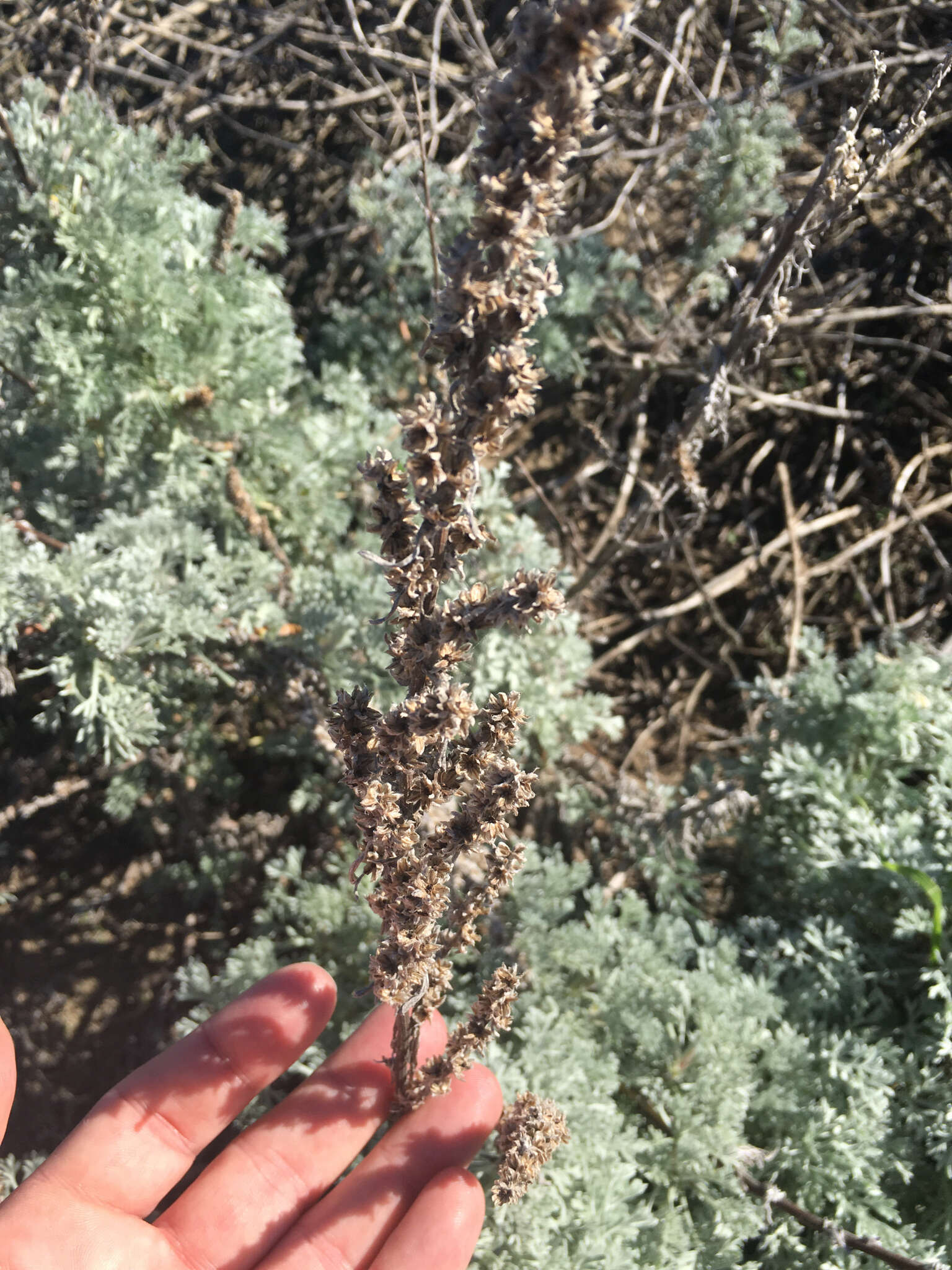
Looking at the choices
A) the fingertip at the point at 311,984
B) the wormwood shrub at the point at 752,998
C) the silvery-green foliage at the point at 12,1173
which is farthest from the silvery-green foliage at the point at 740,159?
the silvery-green foliage at the point at 12,1173

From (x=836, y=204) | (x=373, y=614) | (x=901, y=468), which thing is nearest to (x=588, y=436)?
(x=901, y=468)

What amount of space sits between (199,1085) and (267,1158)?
215 mm

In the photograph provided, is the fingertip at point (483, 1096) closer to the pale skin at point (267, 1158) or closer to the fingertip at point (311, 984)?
the pale skin at point (267, 1158)

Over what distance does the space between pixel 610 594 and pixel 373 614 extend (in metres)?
1.34

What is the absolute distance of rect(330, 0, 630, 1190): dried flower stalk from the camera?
0.93 metres

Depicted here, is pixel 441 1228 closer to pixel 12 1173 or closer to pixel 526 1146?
pixel 526 1146

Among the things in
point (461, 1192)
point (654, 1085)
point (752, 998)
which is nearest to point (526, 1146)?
point (461, 1192)

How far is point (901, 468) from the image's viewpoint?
3.47 m

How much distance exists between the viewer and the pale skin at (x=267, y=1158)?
1745mm

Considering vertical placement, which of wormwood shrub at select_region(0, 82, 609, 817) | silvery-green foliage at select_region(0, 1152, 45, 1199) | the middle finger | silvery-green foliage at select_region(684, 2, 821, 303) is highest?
silvery-green foliage at select_region(684, 2, 821, 303)

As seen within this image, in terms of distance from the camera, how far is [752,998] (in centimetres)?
223

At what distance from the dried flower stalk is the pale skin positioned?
0.36 meters

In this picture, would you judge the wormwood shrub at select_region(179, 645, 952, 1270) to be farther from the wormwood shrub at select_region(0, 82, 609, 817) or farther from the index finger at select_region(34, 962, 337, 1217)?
the wormwood shrub at select_region(0, 82, 609, 817)

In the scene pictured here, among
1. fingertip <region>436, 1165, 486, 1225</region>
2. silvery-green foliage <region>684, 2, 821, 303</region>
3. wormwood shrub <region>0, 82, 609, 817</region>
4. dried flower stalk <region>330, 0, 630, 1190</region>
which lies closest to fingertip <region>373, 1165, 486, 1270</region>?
fingertip <region>436, 1165, 486, 1225</region>
